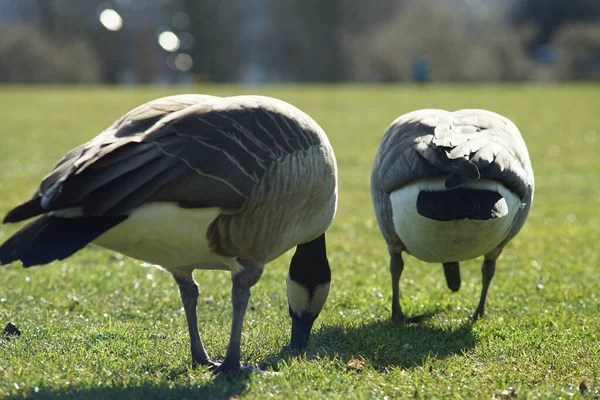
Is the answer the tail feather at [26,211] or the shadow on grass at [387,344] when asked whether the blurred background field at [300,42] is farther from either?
the tail feather at [26,211]

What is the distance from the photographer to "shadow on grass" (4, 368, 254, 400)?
3489 mm

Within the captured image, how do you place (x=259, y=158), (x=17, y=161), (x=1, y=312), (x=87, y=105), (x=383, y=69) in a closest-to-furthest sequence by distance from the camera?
(x=259, y=158) < (x=1, y=312) < (x=17, y=161) < (x=87, y=105) < (x=383, y=69)

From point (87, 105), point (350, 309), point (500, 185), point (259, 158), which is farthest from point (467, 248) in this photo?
point (87, 105)

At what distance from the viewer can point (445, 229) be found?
14.9ft

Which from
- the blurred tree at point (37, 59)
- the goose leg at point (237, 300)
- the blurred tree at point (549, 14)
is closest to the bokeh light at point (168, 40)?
the blurred tree at point (37, 59)

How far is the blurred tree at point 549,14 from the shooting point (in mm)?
Answer: 51969

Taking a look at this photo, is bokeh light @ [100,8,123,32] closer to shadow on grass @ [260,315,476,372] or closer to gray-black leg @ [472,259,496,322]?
gray-black leg @ [472,259,496,322]

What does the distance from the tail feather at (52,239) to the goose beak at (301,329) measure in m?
1.49

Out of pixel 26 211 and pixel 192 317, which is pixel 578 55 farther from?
pixel 26 211

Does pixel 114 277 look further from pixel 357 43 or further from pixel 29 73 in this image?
pixel 357 43

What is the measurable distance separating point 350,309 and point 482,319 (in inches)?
34.7

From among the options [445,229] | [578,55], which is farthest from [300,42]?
[445,229]

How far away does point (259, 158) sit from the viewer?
3707mm

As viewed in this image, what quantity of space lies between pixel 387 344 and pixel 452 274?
1176 mm
